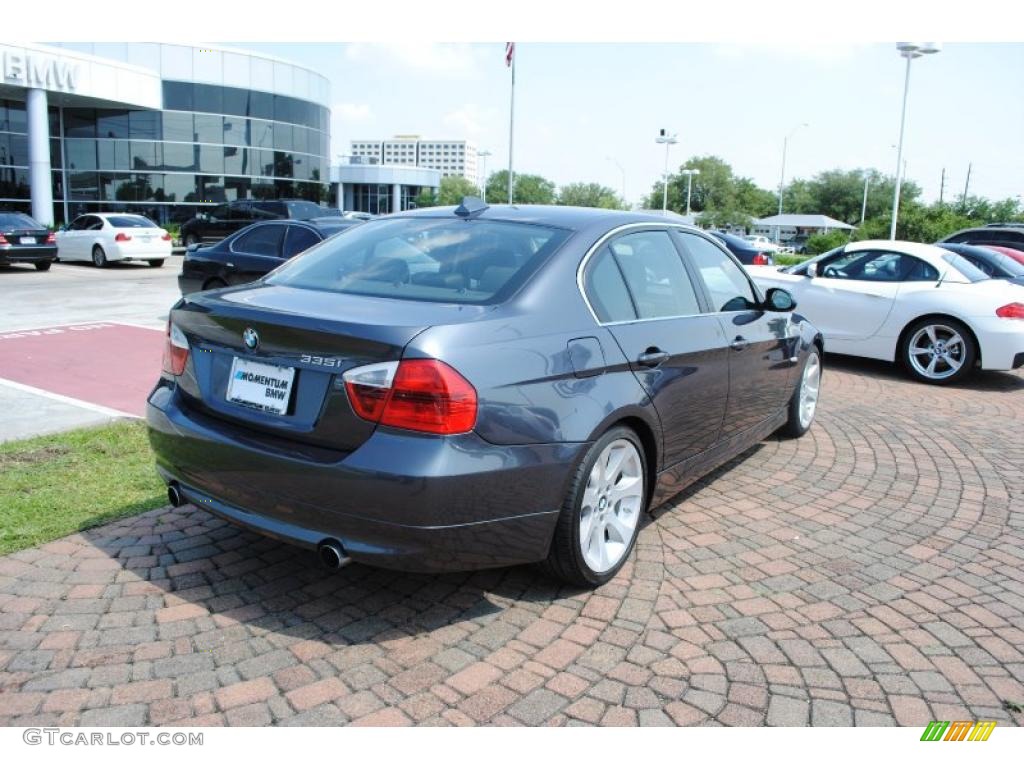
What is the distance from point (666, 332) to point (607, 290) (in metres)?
0.43

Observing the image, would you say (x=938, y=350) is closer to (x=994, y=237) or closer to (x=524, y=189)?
(x=994, y=237)

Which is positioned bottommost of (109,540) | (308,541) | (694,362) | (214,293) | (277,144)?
(109,540)

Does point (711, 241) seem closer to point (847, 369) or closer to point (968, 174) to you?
point (847, 369)

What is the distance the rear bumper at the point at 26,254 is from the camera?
19.6 metres

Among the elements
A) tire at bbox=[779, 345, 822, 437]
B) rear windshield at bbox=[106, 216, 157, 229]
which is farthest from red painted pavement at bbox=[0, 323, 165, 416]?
rear windshield at bbox=[106, 216, 157, 229]

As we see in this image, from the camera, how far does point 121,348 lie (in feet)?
30.2

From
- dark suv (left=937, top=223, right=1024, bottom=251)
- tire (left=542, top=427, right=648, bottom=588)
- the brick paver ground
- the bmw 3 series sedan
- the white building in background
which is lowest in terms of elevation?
the brick paver ground

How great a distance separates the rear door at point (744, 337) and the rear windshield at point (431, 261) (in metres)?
1.23

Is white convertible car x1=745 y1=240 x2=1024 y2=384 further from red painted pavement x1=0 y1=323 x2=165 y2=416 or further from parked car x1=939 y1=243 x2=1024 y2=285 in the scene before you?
red painted pavement x1=0 y1=323 x2=165 y2=416

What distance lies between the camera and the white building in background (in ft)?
485

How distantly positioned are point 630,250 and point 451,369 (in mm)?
1549

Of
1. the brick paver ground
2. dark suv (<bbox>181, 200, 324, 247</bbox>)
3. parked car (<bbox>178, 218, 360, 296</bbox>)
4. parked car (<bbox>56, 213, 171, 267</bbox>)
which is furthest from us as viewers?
dark suv (<bbox>181, 200, 324, 247</bbox>)

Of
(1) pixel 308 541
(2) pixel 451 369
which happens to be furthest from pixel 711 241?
(1) pixel 308 541

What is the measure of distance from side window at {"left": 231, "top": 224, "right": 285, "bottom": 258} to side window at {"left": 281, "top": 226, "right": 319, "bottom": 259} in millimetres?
151
